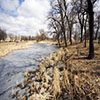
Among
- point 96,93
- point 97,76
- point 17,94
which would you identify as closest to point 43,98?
point 17,94

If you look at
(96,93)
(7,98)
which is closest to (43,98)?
(7,98)

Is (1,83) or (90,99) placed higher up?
(90,99)

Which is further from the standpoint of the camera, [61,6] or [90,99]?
[61,6]

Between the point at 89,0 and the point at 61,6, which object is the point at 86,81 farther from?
the point at 61,6

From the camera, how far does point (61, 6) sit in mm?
11422

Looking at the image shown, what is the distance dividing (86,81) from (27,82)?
2.43 metres

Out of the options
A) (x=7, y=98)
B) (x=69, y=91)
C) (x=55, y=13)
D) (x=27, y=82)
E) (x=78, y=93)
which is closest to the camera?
(x=78, y=93)

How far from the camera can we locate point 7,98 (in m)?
2.41

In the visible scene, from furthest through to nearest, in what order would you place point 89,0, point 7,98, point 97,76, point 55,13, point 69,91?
point 55,13
point 89,0
point 97,76
point 7,98
point 69,91

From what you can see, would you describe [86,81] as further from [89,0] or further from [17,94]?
[89,0]

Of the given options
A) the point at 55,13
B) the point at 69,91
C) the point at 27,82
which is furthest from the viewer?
the point at 55,13

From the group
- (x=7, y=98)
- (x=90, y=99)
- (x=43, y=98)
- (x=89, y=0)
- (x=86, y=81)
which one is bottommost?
(x=7, y=98)

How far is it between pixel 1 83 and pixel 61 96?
112 inches

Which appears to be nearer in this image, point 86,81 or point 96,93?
point 96,93
